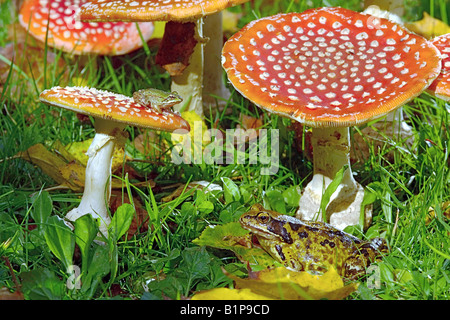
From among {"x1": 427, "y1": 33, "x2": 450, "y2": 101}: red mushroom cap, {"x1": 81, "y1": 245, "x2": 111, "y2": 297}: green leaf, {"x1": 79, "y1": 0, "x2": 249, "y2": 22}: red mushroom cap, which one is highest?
{"x1": 79, "y1": 0, "x2": 249, "y2": 22}: red mushroom cap

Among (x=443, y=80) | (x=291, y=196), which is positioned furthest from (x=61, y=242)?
(x=443, y=80)

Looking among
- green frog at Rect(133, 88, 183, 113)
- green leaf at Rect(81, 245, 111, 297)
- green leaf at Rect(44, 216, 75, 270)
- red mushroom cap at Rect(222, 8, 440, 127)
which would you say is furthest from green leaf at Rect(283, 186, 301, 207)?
green leaf at Rect(44, 216, 75, 270)

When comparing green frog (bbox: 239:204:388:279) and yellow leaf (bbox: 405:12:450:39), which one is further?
yellow leaf (bbox: 405:12:450:39)

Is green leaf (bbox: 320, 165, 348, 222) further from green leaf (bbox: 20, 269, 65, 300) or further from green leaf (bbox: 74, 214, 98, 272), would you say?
green leaf (bbox: 20, 269, 65, 300)

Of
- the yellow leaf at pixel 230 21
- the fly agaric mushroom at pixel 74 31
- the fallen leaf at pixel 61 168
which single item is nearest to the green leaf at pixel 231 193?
the fallen leaf at pixel 61 168

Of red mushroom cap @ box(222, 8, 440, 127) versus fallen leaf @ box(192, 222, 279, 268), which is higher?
red mushroom cap @ box(222, 8, 440, 127)

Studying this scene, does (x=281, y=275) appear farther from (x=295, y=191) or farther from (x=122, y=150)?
(x=122, y=150)

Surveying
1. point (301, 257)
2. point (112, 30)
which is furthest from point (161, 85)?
point (301, 257)
